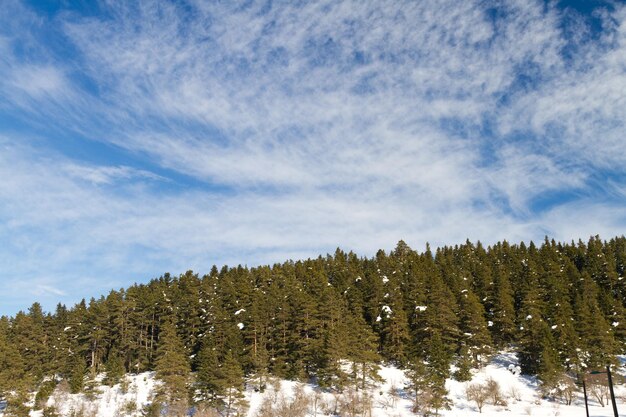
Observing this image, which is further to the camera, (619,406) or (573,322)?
(573,322)

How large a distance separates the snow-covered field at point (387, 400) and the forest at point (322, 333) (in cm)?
225

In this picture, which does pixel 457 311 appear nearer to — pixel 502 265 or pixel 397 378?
pixel 397 378

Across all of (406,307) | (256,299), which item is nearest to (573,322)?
(406,307)

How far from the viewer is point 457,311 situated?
3487 inches

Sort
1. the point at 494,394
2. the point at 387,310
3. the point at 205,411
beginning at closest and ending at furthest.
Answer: the point at 205,411, the point at 494,394, the point at 387,310

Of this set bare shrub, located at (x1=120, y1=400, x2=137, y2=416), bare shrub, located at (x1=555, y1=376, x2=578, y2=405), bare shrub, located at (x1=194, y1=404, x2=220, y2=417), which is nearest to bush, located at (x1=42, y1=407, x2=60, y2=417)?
bare shrub, located at (x1=120, y1=400, x2=137, y2=416)

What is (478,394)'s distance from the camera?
6562 cm

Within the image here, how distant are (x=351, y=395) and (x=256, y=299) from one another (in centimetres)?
3364

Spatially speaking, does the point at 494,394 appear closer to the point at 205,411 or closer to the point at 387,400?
the point at 387,400

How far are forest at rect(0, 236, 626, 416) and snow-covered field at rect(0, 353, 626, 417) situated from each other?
2.25 meters

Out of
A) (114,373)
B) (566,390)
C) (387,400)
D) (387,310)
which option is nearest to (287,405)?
(387,400)

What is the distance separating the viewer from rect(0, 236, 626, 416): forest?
6894 cm

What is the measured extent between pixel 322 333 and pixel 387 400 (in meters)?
15.1

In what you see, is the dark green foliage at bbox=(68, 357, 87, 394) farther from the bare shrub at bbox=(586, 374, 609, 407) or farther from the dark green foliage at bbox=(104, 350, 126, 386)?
the bare shrub at bbox=(586, 374, 609, 407)
